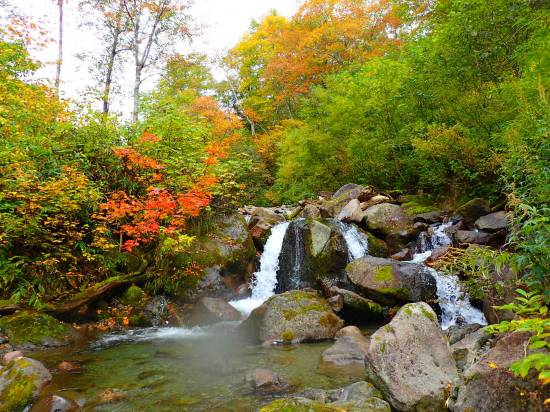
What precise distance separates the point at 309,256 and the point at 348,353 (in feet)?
15.1

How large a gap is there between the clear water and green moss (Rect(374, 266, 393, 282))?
2315 mm

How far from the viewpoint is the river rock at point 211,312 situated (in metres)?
9.66

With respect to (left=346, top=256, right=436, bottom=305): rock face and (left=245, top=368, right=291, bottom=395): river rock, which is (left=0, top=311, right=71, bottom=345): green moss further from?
(left=346, top=256, right=436, bottom=305): rock face

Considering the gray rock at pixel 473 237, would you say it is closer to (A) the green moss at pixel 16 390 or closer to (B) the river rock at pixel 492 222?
(B) the river rock at pixel 492 222

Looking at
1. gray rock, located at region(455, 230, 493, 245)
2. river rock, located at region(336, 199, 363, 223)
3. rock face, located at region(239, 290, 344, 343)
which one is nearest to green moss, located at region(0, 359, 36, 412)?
rock face, located at region(239, 290, 344, 343)

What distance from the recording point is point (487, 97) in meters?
10.9

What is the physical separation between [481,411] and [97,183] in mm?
9862

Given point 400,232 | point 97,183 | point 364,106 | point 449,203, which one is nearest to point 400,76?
point 364,106

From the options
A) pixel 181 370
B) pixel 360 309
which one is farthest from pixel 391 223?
pixel 181 370

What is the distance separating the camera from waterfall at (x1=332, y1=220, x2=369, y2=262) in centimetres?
1166

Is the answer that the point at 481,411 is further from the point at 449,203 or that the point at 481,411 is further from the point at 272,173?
the point at 272,173

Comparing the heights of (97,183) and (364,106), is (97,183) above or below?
below

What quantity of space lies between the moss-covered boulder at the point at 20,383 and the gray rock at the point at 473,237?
1003cm

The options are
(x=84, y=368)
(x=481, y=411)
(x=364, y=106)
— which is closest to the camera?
(x=481, y=411)
